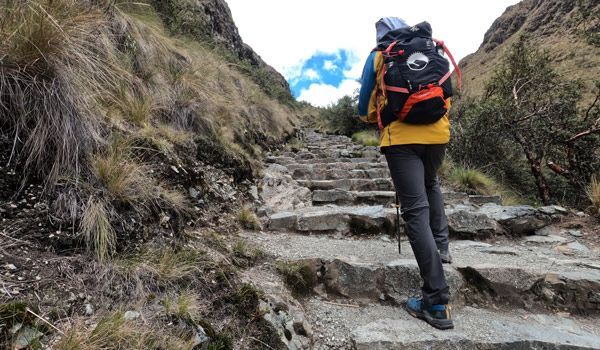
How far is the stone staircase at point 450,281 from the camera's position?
209 centimetres

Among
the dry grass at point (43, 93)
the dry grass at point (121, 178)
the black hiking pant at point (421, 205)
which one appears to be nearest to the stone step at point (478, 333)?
the black hiking pant at point (421, 205)

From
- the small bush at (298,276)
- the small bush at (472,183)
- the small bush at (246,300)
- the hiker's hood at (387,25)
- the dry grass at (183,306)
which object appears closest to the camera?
the dry grass at (183,306)

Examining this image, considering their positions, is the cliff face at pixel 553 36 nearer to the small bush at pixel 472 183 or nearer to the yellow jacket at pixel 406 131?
the small bush at pixel 472 183

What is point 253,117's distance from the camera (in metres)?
7.10

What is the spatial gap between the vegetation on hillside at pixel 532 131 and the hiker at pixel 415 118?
465 cm

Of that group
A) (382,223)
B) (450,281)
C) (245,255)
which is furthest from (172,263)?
(382,223)

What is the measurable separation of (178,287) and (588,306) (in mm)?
2941

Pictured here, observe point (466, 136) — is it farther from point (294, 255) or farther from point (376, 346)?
point (376, 346)

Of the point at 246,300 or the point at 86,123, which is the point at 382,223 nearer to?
the point at 246,300


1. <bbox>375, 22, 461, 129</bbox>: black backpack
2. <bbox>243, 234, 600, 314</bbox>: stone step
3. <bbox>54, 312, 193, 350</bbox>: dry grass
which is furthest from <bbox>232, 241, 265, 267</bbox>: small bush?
<bbox>375, 22, 461, 129</bbox>: black backpack

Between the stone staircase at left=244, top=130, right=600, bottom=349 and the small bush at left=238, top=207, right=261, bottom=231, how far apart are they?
0.15 metres

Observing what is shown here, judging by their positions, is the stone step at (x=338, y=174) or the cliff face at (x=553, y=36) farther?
the cliff face at (x=553, y=36)

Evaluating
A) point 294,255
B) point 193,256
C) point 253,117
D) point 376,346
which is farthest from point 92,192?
point 253,117

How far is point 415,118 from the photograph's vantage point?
7.23 ft
